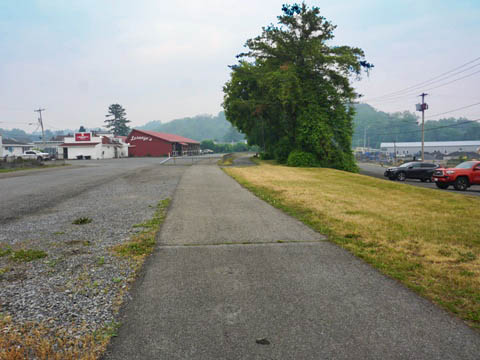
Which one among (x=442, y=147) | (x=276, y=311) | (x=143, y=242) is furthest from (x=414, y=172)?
(x=442, y=147)

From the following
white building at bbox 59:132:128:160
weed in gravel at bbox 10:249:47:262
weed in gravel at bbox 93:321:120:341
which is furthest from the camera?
white building at bbox 59:132:128:160

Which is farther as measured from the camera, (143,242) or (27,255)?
(143,242)

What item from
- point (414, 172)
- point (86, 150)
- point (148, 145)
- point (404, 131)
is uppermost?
point (404, 131)

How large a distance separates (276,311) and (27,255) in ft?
14.9

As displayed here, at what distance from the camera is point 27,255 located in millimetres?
5316

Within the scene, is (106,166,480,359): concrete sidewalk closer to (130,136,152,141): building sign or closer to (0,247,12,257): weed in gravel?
(0,247,12,257): weed in gravel

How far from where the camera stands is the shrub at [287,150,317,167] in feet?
108

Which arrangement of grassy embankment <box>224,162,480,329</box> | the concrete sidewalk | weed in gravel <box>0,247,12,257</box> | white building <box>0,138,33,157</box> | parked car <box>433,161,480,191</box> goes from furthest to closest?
white building <box>0,138,33,157</box> → parked car <box>433,161,480,191</box> → weed in gravel <box>0,247,12,257</box> → grassy embankment <box>224,162,480,329</box> → the concrete sidewalk

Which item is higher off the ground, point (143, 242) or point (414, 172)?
point (414, 172)

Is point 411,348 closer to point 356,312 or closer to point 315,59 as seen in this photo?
point 356,312

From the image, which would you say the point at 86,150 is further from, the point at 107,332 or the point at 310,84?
the point at 107,332

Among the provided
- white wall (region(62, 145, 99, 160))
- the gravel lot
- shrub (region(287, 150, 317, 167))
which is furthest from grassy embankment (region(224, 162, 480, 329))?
white wall (region(62, 145, 99, 160))

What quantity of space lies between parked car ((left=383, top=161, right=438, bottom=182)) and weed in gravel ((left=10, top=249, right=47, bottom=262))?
85.2 ft

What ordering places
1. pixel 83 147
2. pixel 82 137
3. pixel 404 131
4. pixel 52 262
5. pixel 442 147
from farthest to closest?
pixel 404 131
pixel 442 147
pixel 82 137
pixel 83 147
pixel 52 262
